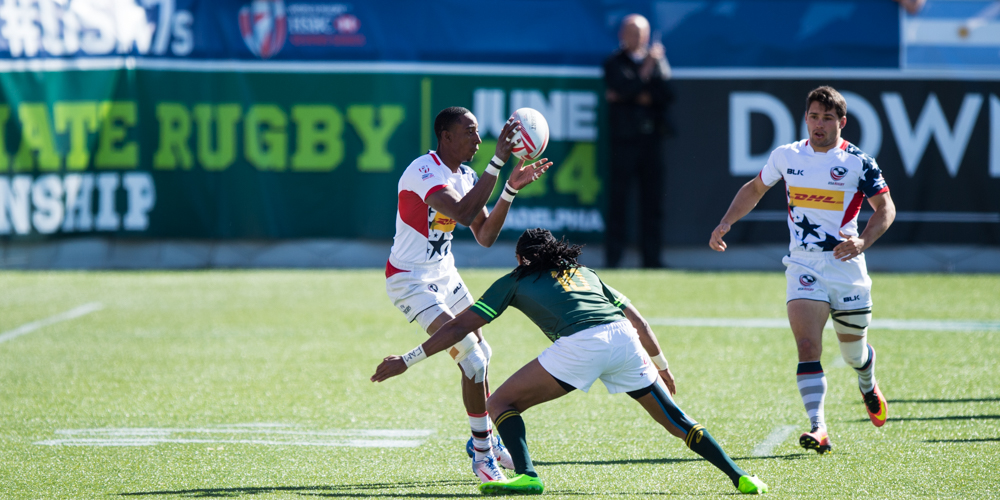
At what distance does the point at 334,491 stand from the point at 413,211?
168cm

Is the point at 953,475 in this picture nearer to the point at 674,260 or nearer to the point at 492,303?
the point at 492,303

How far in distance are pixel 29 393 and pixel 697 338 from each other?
19.7 ft

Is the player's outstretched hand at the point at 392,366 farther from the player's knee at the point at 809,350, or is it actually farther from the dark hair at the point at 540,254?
the player's knee at the point at 809,350

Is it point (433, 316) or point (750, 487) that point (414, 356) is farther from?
point (750, 487)

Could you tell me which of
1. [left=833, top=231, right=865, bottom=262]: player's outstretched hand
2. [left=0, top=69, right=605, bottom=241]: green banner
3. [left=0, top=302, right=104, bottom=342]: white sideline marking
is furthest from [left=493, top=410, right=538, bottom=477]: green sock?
[left=0, top=69, right=605, bottom=241]: green banner

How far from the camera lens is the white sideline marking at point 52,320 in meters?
11.0

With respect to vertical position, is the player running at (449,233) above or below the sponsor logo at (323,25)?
below

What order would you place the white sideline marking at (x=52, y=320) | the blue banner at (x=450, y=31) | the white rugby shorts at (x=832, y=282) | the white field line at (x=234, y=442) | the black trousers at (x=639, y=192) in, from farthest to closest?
the blue banner at (x=450, y=31) < the black trousers at (x=639, y=192) < the white sideline marking at (x=52, y=320) < the white field line at (x=234, y=442) < the white rugby shorts at (x=832, y=282)

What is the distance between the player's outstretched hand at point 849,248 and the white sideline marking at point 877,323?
4566 mm

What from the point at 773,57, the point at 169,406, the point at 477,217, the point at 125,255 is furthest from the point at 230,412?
the point at 773,57

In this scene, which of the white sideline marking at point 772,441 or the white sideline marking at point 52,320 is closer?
the white sideline marking at point 772,441

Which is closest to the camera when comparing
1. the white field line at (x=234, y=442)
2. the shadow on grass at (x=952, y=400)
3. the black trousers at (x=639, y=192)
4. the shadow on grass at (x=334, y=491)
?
the shadow on grass at (x=334, y=491)

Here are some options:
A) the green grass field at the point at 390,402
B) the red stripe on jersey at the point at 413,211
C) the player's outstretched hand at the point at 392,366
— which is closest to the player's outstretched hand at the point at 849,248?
the green grass field at the point at 390,402

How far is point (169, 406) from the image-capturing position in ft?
26.2
